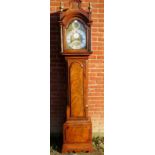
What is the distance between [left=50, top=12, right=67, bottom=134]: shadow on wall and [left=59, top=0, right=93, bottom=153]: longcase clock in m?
0.43

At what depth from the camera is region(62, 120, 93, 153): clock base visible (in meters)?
3.17

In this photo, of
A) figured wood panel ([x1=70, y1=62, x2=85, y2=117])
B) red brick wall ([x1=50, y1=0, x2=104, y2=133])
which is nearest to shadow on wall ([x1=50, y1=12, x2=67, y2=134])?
red brick wall ([x1=50, y1=0, x2=104, y2=133])

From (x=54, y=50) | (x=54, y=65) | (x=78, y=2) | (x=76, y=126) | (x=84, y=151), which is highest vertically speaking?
(x=78, y=2)

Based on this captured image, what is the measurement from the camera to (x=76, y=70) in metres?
3.12

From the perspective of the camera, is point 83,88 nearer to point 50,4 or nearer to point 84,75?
point 84,75

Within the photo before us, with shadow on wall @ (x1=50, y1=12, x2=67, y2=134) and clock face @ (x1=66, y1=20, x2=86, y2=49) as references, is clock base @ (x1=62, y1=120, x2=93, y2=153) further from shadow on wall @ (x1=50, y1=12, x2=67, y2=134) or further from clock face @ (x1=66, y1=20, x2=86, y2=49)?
clock face @ (x1=66, y1=20, x2=86, y2=49)

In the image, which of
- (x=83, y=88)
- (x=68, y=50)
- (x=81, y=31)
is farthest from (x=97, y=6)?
(x=83, y=88)

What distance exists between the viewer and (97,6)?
3.47 metres

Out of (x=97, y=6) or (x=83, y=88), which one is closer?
(x=83, y=88)

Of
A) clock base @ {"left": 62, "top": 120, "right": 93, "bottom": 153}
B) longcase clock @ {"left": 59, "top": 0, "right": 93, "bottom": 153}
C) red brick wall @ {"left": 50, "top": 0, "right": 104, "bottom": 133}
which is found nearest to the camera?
longcase clock @ {"left": 59, "top": 0, "right": 93, "bottom": 153}

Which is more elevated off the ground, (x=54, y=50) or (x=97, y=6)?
(x=97, y=6)

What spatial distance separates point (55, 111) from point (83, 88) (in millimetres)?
780

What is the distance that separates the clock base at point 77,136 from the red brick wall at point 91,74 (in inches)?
19.3

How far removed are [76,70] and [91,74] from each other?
518 millimetres
